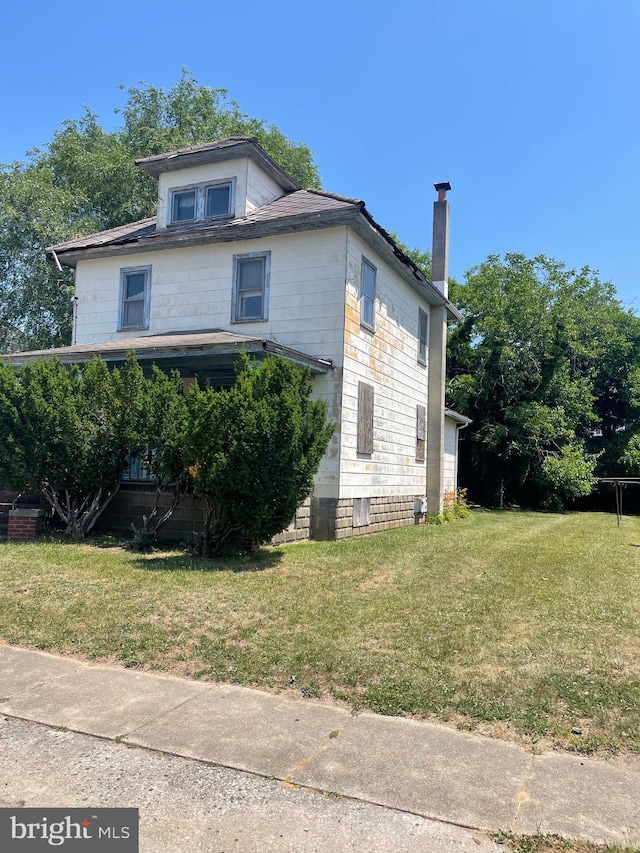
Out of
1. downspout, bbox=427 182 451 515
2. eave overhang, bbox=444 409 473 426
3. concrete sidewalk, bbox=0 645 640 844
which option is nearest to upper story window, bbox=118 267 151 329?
downspout, bbox=427 182 451 515

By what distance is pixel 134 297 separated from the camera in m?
14.4

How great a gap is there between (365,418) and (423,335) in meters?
4.98

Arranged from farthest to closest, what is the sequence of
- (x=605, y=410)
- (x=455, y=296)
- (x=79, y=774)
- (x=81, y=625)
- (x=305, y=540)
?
(x=605, y=410) → (x=455, y=296) → (x=305, y=540) → (x=81, y=625) → (x=79, y=774)

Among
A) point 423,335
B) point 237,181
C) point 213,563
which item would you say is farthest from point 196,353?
point 423,335

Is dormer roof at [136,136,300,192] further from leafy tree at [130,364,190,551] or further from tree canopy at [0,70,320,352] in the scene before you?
tree canopy at [0,70,320,352]

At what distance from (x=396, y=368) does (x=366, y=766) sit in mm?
11951

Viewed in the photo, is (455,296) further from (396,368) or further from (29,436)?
(29,436)

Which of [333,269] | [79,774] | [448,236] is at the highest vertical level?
[448,236]

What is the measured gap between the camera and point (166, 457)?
988 centimetres

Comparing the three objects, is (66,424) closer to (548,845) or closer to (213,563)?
(213,563)

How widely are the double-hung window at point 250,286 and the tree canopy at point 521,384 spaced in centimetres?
1238

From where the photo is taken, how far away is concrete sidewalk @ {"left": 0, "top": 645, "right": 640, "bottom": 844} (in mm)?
3010

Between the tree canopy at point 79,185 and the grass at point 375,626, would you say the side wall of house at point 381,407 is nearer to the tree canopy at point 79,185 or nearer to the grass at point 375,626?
the grass at point 375,626

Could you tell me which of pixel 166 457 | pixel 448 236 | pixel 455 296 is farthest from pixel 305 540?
pixel 455 296
